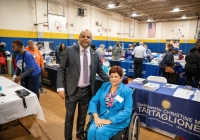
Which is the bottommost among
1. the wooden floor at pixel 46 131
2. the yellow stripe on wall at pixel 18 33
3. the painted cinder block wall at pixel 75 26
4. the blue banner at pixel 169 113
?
the wooden floor at pixel 46 131

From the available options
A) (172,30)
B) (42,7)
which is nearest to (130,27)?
(172,30)

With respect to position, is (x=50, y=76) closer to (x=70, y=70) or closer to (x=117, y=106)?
(x=70, y=70)

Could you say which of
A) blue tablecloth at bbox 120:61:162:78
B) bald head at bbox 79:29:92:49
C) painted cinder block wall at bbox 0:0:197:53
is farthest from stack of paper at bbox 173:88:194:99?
painted cinder block wall at bbox 0:0:197:53

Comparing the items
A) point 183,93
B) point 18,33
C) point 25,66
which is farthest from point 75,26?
point 183,93

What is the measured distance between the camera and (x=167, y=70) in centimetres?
389

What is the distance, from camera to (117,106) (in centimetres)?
155

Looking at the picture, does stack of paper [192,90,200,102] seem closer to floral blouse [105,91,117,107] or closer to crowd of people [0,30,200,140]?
crowd of people [0,30,200,140]

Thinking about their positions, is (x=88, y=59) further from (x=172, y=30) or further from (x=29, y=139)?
(x=172, y=30)

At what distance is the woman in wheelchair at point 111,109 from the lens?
1424 mm

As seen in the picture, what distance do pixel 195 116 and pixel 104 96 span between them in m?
1.31

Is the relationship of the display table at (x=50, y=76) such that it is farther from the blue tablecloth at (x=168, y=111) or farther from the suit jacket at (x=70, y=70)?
the blue tablecloth at (x=168, y=111)

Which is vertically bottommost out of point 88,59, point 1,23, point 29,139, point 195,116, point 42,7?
point 29,139

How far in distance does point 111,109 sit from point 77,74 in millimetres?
565

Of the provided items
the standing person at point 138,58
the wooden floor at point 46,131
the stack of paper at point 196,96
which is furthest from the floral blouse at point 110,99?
the standing person at point 138,58
